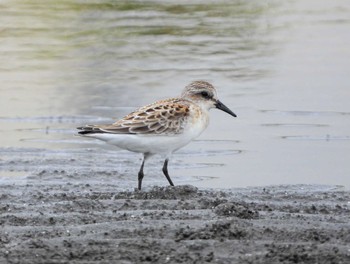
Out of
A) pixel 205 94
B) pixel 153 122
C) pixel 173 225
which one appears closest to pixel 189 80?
pixel 205 94

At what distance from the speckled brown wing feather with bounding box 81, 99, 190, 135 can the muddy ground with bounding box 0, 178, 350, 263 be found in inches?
21.7

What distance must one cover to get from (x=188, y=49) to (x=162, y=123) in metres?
6.81

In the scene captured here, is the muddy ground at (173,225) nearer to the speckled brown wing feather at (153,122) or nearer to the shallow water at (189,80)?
the speckled brown wing feather at (153,122)

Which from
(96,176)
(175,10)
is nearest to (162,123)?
(96,176)

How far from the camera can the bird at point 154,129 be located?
9180mm

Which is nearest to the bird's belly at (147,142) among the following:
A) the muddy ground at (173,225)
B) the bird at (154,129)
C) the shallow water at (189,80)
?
the bird at (154,129)

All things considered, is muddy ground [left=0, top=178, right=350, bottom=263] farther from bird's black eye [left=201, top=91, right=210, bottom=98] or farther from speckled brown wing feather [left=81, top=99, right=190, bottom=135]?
bird's black eye [left=201, top=91, right=210, bottom=98]

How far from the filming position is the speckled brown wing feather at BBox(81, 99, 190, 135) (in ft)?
30.2

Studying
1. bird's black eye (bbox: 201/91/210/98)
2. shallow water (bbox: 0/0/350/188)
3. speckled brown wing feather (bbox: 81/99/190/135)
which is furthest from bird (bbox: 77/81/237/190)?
shallow water (bbox: 0/0/350/188)

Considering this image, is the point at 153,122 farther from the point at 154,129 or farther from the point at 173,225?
the point at 173,225

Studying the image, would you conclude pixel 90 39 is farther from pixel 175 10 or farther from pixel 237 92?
pixel 237 92

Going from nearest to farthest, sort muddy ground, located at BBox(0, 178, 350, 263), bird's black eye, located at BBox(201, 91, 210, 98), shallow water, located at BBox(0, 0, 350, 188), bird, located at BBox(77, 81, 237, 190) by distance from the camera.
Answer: muddy ground, located at BBox(0, 178, 350, 263) < bird, located at BBox(77, 81, 237, 190) < bird's black eye, located at BBox(201, 91, 210, 98) < shallow water, located at BBox(0, 0, 350, 188)

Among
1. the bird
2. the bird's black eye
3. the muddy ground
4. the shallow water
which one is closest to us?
the muddy ground

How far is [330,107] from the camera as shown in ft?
42.2
